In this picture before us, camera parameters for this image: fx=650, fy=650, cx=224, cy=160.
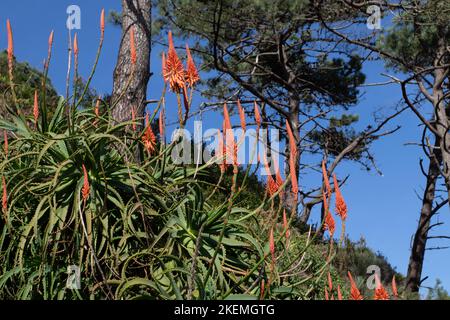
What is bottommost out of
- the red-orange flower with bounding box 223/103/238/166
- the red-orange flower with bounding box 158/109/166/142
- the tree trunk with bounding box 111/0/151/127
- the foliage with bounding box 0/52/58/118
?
the red-orange flower with bounding box 223/103/238/166

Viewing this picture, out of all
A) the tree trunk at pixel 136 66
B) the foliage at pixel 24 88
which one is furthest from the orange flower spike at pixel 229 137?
the foliage at pixel 24 88

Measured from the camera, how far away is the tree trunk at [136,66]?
28.3 feet

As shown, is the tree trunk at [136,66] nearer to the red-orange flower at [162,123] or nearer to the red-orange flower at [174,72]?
the red-orange flower at [162,123]

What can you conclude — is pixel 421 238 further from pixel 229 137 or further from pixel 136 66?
pixel 229 137

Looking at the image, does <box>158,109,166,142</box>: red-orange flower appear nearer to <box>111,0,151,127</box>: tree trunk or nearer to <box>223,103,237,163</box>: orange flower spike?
<box>223,103,237,163</box>: orange flower spike

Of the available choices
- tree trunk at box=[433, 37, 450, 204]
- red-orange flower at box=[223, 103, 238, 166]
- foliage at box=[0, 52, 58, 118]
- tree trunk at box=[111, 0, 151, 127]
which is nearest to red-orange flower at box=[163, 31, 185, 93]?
red-orange flower at box=[223, 103, 238, 166]

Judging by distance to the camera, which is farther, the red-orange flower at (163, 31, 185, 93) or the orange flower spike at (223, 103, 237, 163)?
the red-orange flower at (163, 31, 185, 93)

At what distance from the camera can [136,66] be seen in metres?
8.74

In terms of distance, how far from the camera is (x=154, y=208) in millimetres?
5293

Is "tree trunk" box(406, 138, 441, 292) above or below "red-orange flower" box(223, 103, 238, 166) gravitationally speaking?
above

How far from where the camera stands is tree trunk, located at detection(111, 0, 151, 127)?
863 centimetres

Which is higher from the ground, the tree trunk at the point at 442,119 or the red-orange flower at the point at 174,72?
the tree trunk at the point at 442,119
